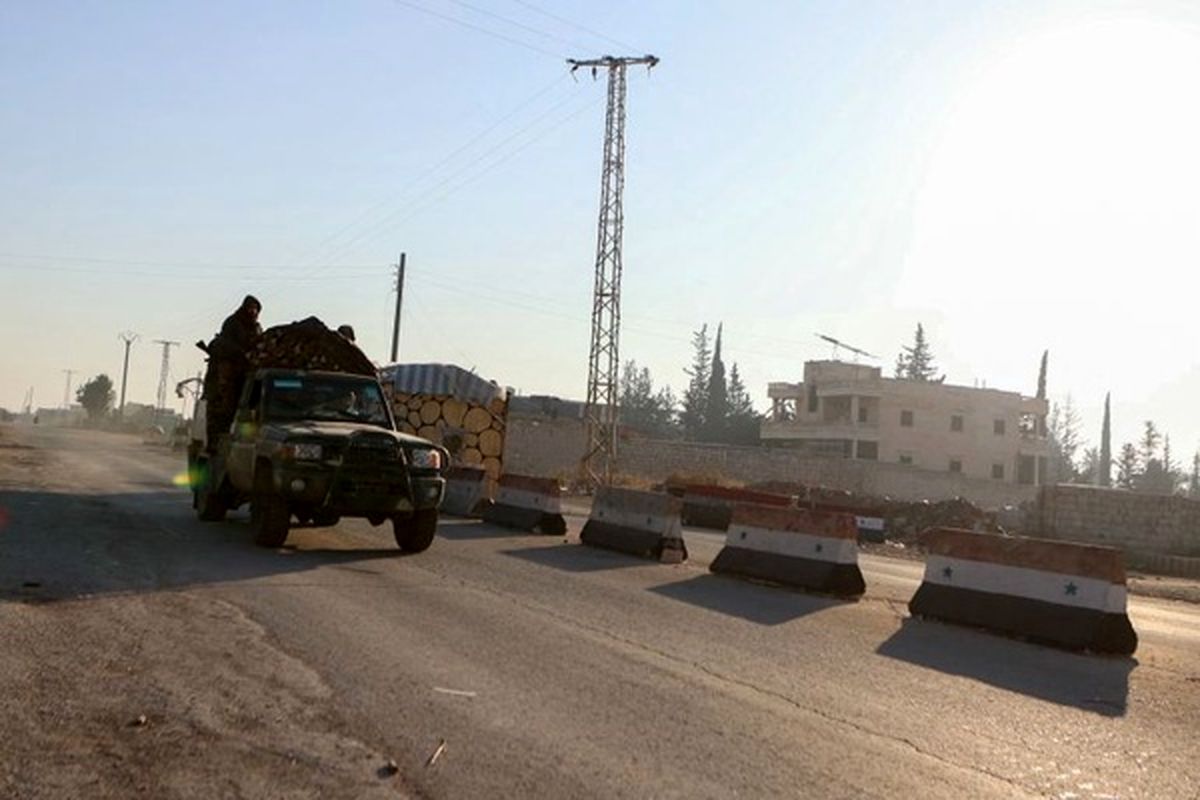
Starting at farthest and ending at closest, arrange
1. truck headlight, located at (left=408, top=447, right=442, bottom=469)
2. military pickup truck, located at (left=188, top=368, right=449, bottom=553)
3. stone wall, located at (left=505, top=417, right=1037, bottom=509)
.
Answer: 1. stone wall, located at (left=505, top=417, right=1037, bottom=509)
2. truck headlight, located at (left=408, top=447, right=442, bottom=469)
3. military pickup truck, located at (left=188, top=368, right=449, bottom=553)

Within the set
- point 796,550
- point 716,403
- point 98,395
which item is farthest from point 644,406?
point 796,550

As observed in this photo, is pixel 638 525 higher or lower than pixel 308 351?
lower

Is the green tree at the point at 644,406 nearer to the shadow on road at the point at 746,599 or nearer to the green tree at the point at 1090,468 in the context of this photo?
the green tree at the point at 1090,468

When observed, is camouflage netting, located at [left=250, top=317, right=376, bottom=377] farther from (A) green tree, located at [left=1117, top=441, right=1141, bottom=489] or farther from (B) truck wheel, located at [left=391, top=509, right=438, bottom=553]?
(A) green tree, located at [left=1117, top=441, right=1141, bottom=489]

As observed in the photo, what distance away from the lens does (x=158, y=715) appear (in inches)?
219

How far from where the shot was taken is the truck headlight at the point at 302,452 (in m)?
12.4

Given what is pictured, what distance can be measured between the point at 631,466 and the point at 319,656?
50034 mm

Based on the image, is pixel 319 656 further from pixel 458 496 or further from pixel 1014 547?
pixel 458 496

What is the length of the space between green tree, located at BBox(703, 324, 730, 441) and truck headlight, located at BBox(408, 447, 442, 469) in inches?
3829

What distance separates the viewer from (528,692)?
253 inches

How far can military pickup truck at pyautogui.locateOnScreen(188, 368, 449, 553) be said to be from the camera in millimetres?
12477

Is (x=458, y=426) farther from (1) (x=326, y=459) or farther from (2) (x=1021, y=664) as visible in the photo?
(2) (x=1021, y=664)

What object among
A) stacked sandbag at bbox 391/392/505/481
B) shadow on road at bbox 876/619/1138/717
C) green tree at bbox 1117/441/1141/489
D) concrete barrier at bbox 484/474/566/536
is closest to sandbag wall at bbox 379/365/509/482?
stacked sandbag at bbox 391/392/505/481

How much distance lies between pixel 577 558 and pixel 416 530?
85.7 inches
